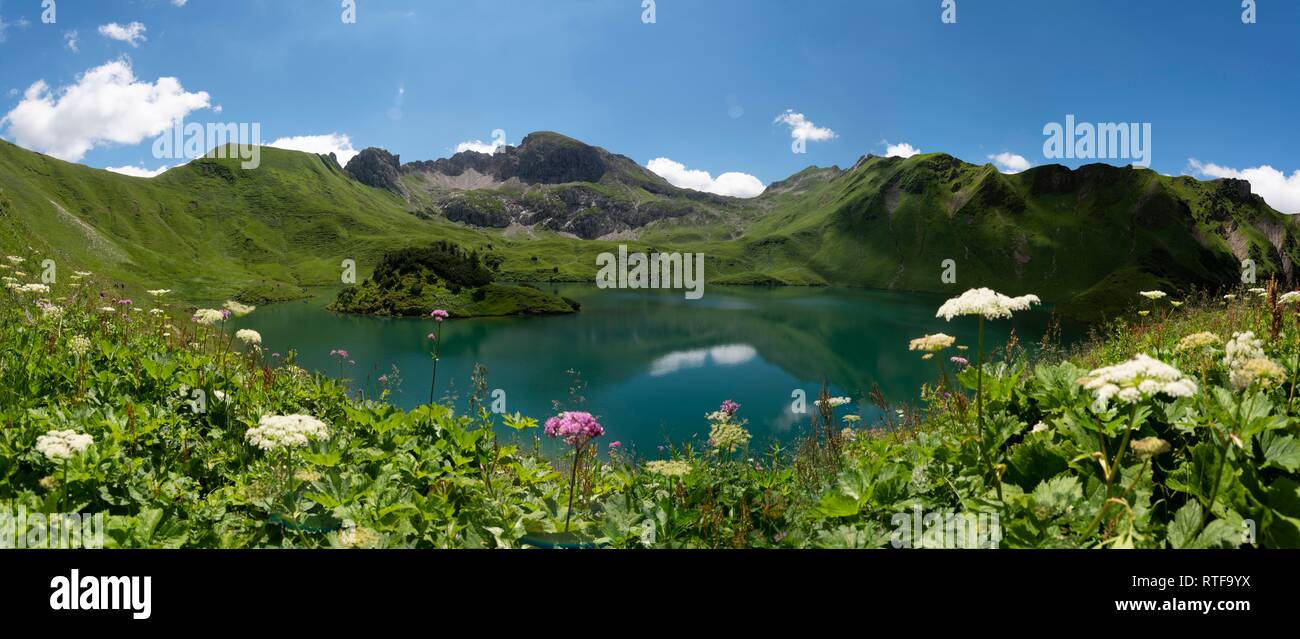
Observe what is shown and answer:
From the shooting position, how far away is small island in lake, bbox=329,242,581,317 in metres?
89.9

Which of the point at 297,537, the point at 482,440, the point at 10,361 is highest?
the point at 10,361

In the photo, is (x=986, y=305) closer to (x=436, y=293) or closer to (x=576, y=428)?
(x=576, y=428)

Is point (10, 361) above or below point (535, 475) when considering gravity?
above

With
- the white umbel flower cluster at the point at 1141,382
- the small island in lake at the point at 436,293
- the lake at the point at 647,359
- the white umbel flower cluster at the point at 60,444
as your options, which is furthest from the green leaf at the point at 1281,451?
the small island in lake at the point at 436,293

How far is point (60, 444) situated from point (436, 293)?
9466 cm

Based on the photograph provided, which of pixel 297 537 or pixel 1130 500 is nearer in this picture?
pixel 1130 500

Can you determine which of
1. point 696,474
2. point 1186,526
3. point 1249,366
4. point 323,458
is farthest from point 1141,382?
point 323,458

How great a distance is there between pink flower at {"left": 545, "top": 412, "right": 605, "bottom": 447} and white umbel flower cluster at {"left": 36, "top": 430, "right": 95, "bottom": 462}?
3432mm

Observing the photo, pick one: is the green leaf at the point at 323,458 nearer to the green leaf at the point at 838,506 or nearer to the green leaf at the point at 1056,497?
the green leaf at the point at 838,506
